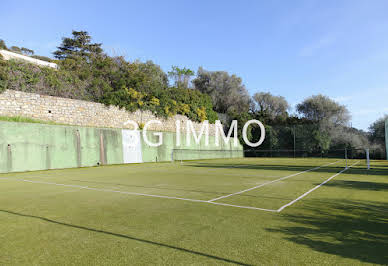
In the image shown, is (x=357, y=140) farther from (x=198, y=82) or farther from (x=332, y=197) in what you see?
(x=332, y=197)

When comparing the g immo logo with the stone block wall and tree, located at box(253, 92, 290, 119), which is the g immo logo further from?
tree, located at box(253, 92, 290, 119)

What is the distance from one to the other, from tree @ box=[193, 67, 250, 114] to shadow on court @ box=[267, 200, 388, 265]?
3239 cm

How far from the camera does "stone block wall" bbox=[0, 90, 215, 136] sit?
13734 mm

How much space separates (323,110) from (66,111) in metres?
29.4

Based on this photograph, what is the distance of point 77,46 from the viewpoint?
37906 mm

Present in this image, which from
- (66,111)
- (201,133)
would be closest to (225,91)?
(201,133)

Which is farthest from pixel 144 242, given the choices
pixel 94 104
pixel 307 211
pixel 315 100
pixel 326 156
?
pixel 315 100

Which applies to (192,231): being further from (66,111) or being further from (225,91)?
(225,91)

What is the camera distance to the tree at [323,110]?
3005 cm

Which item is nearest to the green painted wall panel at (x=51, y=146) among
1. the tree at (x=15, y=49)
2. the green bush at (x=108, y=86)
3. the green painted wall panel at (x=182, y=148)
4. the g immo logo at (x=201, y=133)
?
the g immo logo at (x=201, y=133)

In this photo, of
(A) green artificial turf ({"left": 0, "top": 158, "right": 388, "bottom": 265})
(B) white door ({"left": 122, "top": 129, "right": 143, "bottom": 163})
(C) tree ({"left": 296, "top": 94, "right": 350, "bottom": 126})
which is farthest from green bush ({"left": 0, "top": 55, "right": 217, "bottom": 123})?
(C) tree ({"left": 296, "top": 94, "right": 350, "bottom": 126})

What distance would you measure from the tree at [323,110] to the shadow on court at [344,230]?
27.4m

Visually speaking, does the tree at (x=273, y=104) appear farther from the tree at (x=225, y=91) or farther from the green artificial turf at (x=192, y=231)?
the green artificial turf at (x=192, y=231)

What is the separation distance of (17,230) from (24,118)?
41.5ft
